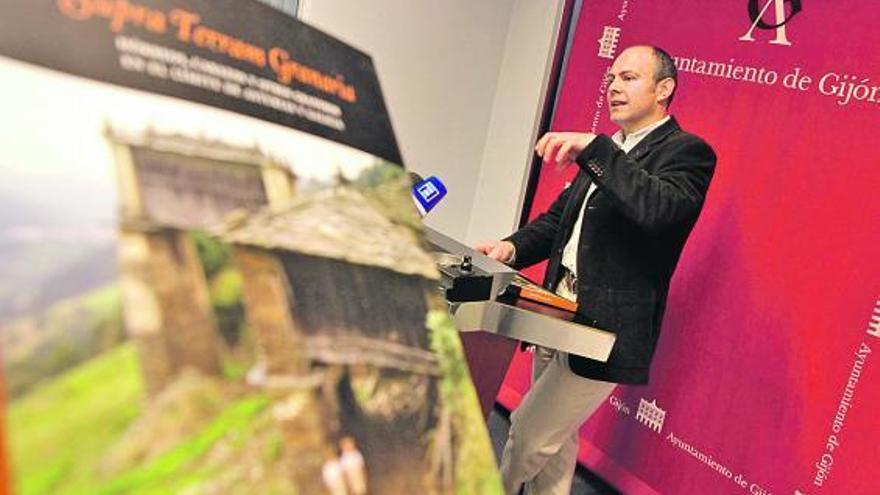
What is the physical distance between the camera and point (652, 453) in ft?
8.32

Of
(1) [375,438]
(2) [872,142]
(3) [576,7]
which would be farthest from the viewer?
(3) [576,7]

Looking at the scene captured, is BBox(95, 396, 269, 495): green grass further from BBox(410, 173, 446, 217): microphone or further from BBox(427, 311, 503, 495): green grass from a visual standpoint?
BBox(410, 173, 446, 217): microphone

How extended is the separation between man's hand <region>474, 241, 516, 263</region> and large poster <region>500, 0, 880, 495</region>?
0.77 meters

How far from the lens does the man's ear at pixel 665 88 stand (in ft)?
5.98

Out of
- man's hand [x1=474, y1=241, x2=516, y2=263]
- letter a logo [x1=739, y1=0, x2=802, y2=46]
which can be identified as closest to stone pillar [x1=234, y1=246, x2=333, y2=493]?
man's hand [x1=474, y1=241, x2=516, y2=263]

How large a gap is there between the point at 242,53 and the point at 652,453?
89.7 inches

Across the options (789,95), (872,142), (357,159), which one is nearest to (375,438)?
(357,159)

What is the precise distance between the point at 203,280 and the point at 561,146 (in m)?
1.15

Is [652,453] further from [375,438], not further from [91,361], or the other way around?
[91,361]

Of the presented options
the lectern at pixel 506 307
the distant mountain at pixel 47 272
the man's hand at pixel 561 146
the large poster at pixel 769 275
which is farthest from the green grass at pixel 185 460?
the large poster at pixel 769 275

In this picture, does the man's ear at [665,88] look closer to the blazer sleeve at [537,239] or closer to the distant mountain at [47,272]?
the blazer sleeve at [537,239]

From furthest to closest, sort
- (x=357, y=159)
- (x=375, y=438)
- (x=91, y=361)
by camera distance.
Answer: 1. (x=357, y=159)
2. (x=375, y=438)
3. (x=91, y=361)

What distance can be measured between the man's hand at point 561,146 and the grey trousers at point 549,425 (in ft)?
1.78

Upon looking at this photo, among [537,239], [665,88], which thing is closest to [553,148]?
[665,88]
